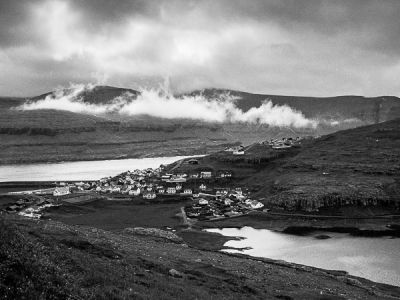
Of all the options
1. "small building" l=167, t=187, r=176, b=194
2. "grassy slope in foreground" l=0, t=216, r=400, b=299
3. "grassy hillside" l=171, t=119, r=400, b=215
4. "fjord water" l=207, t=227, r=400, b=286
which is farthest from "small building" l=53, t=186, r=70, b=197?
"grassy slope in foreground" l=0, t=216, r=400, b=299

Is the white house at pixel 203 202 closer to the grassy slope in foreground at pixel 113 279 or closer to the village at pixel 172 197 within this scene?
the village at pixel 172 197

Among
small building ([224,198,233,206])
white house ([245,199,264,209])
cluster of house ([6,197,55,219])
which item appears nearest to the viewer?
cluster of house ([6,197,55,219])

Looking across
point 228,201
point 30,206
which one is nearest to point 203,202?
point 228,201

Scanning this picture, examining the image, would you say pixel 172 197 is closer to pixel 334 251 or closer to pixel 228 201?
pixel 228 201

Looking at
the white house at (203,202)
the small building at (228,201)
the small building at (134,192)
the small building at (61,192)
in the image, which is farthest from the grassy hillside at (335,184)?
the small building at (61,192)

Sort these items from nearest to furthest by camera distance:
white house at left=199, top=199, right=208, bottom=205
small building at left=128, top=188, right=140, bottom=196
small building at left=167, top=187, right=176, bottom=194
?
white house at left=199, top=199, right=208, bottom=205 < small building at left=128, top=188, right=140, bottom=196 < small building at left=167, top=187, right=176, bottom=194

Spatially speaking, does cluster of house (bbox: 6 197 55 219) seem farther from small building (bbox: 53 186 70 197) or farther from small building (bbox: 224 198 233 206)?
small building (bbox: 224 198 233 206)
